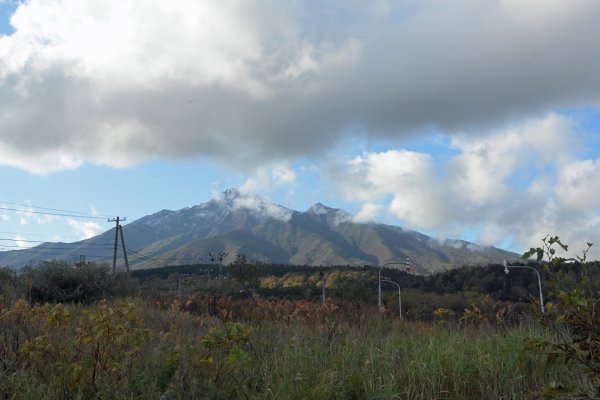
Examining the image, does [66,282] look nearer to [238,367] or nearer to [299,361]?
[238,367]

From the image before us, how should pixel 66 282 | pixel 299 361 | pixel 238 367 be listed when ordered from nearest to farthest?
pixel 238 367, pixel 299 361, pixel 66 282

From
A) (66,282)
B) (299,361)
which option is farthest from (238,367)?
(66,282)

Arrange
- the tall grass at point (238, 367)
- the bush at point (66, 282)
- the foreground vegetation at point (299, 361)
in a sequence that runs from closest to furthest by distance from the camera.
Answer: the foreground vegetation at point (299, 361)
the tall grass at point (238, 367)
the bush at point (66, 282)

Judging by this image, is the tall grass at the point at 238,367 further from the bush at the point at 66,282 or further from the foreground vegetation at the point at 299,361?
the bush at the point at 66,282

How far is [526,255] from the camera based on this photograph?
3414 mm

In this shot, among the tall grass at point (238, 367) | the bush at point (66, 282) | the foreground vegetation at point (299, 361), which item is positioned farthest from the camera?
the bush at point (66, 282)

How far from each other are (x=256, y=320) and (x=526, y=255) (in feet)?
20.0

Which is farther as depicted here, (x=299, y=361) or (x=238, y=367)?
(x=299, y=361)

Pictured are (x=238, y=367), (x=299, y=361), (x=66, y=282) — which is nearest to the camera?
(x=238, y=367)

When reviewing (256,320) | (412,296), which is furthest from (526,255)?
(412,296)

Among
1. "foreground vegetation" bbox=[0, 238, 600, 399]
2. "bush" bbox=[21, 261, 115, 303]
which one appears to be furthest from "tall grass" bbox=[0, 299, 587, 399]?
"bush" bbox=[21, 261, 115, 303]

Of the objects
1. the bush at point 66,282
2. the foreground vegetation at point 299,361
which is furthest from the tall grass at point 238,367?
the bush at point 66,282

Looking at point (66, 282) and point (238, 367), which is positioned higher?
point (66, 282)

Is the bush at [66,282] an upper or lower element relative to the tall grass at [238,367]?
upper
